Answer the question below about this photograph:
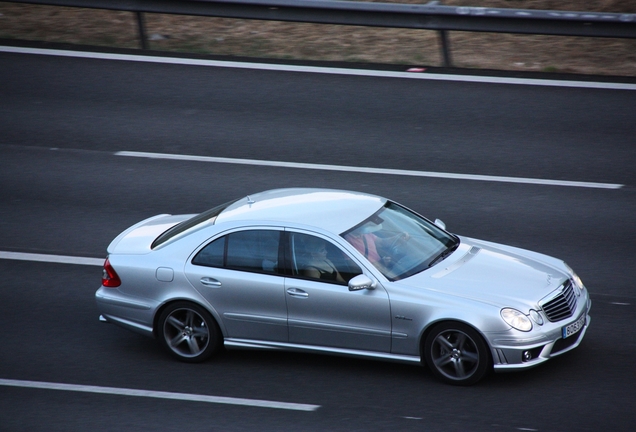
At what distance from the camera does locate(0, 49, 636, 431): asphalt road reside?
7.30 meters

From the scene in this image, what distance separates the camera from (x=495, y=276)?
778 cm

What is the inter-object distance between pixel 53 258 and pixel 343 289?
14.4ft

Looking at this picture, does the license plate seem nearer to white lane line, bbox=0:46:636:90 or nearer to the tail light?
the tail light

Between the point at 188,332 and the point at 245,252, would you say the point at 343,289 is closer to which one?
the point at 245,252

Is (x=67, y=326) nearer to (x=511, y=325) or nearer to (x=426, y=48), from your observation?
(x=511, y=325)

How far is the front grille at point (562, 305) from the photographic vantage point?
7.45 metres

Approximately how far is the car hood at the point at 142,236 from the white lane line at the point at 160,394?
54.3 inches

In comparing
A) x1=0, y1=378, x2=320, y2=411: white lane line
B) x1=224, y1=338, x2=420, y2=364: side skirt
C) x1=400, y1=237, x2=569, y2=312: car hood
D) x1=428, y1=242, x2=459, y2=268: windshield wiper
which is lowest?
x1=0, y1=378, x2=320, y2=411: white lane line

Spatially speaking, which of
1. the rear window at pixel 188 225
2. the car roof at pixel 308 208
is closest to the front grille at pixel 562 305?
the car roof at pixel 308 208

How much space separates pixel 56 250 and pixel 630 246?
680 cm

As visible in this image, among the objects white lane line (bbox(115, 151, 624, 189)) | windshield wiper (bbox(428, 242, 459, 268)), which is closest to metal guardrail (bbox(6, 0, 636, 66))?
white lane line (bbox(115, 151, 624, 189))

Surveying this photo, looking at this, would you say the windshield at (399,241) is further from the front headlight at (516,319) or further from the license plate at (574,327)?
the license plate at (574,327)

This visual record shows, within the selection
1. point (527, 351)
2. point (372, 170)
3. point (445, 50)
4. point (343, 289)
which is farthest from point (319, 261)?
point (445, 50)

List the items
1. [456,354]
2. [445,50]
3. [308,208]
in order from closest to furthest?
[456,354] < [308,208] < [445,50]
